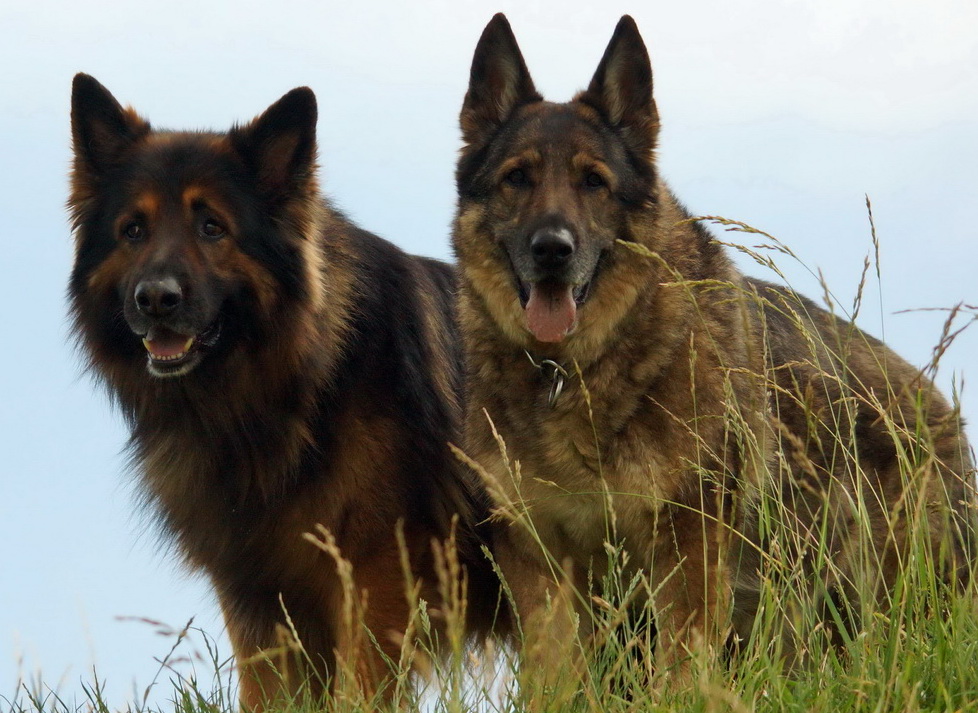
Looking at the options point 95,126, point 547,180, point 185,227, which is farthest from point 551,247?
point 95,126

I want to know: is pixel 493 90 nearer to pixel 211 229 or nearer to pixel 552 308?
pixel 552 308

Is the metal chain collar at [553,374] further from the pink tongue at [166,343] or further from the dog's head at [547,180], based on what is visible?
the pink tongue at [166,343]

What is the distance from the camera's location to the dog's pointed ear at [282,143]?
16.0ft

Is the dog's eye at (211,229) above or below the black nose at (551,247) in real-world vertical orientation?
below

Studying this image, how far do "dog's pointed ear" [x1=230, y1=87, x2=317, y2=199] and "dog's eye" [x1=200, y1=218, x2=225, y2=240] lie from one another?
307 millimetres

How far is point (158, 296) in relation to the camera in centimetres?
435

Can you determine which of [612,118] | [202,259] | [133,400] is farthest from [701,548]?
[133,400]

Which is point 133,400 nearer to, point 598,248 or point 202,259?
point 202,259

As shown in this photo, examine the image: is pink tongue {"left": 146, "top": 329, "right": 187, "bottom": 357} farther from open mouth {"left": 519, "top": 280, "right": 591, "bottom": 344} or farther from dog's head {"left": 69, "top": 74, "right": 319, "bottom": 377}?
open mouth {"left": 519, "top": 280, "right": 591, "bottom": 344}

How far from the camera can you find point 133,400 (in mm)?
5141

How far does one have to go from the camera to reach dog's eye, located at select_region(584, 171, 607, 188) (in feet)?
15.4

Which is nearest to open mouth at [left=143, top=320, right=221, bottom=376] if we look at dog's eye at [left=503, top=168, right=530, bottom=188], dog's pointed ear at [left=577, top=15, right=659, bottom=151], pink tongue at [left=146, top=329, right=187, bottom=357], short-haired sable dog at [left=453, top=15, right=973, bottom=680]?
pink tongue at [left=146, top=329, right=187, bottom=357]

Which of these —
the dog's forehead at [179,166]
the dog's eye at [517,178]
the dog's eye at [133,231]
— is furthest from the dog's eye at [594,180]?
the dog's eye at [133,231]

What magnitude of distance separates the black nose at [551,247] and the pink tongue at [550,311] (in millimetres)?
161
